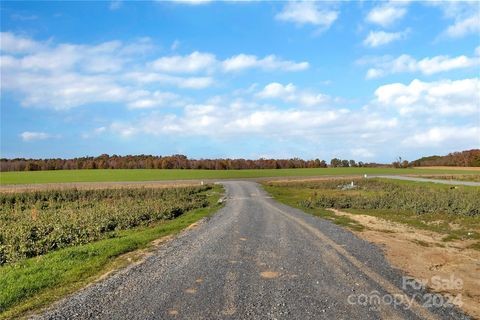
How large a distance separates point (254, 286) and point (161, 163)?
14990 cm

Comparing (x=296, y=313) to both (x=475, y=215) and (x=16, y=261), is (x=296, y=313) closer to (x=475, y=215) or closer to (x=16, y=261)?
(x=16, y=261)

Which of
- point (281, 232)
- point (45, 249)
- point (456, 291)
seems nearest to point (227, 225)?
point (281, 232)

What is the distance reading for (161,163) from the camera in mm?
156125

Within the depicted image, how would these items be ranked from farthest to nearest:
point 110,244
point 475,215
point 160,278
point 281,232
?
point 475,215 < point 281,232 < point 110,244 < point 160,278

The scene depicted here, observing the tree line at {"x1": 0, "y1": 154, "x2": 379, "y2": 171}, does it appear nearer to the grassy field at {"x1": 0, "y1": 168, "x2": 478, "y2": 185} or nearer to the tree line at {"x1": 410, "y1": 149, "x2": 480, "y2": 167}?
the tree line at {"x1": 410, "y1": 149, "x2": 480, "y2": 167}

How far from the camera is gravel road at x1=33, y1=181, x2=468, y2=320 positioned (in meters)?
8.11

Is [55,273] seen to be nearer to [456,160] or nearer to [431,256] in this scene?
[431,256]

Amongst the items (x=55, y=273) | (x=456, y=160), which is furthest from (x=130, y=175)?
(x=456, y=160)

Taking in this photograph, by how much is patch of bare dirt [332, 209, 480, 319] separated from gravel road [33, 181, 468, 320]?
684 mm

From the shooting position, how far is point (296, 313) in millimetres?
7988

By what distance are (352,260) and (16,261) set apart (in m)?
12.5

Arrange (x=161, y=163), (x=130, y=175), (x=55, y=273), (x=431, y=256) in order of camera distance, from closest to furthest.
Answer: (x=55, y=273), (x=431, y=256), (x=130, y=175), (x=161, y=163)

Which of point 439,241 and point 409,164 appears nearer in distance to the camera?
point 439,241

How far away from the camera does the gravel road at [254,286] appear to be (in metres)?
8.11
